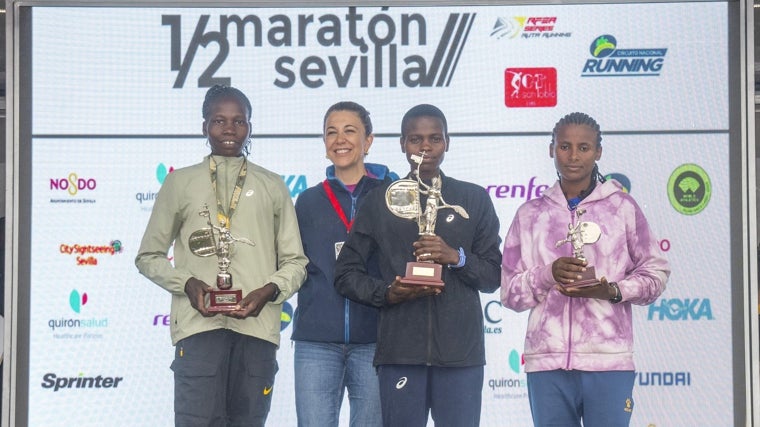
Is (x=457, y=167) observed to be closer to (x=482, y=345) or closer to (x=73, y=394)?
(x=482, y=345)

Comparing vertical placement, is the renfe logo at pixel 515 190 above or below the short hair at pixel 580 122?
below

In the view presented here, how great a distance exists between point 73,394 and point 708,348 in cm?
291

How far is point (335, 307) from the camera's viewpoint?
457cm

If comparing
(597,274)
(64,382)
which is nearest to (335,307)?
(597,274)

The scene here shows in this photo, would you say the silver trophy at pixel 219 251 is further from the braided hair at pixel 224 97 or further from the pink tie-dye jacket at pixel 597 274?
the pink tie-dye jacket at pixel 597 274

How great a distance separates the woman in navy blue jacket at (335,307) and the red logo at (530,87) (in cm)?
67

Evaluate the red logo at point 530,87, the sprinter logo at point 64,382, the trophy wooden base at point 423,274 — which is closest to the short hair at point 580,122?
the red logo at point 530,87

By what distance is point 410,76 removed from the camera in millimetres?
4852

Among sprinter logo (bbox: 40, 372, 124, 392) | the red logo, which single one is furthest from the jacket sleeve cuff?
sprinter logo (bbox: 40, 372, 124, 392)

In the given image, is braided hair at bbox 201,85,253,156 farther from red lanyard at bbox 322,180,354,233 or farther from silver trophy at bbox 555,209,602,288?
silver trophy at bbox 555,209,602,288

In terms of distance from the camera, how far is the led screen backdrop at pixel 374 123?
15.8 feet

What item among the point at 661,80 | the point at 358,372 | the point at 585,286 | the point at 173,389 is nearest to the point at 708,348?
the point at 585,286

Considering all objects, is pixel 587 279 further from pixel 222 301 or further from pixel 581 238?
pixel 222 301

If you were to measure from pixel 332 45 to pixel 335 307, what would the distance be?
1223mm
